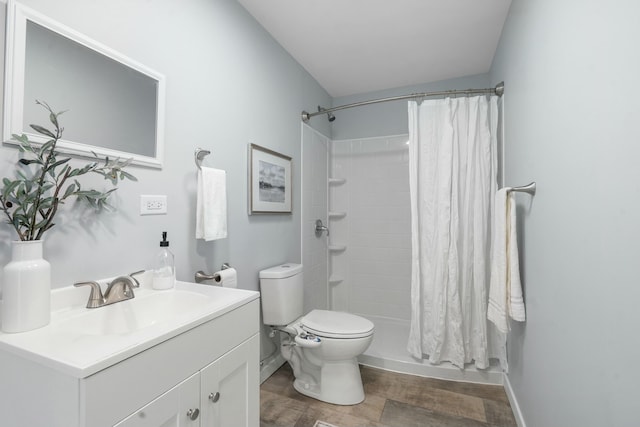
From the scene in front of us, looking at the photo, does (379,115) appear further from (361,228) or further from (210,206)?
(210,206)

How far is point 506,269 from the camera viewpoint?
5.00ft

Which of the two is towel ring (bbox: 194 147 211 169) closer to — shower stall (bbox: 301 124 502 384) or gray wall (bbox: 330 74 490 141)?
shower stall (bbox: 301 124 502 384)

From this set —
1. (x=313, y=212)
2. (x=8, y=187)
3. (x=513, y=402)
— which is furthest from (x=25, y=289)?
(x=513, y=402)

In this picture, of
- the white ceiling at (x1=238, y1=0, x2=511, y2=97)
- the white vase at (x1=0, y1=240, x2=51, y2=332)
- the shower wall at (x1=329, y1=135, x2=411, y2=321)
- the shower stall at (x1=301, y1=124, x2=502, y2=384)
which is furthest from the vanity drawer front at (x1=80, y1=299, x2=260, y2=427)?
the shower wall at (x1=329, y1=135, x2=411, y2=321)

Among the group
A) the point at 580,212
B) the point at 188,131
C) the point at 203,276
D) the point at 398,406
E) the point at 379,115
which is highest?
the point at 379,115

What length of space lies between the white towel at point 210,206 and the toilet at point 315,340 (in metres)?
0.62

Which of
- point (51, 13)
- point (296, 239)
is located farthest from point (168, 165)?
point (296, 239)

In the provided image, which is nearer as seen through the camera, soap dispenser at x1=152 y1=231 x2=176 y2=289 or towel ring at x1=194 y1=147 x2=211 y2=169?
soap dispenser at x1=152 y1=231 x2=176 y2=289

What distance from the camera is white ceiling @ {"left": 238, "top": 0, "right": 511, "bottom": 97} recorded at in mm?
1826

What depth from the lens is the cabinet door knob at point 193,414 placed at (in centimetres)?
85

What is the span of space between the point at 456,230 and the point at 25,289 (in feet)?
7.15

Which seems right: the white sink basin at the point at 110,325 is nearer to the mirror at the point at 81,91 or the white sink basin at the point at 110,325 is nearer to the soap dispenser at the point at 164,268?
the soap dispenser at the point at 164,268

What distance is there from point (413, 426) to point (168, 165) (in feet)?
6.10

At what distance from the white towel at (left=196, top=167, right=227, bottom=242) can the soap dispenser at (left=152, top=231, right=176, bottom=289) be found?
17 centimetres
